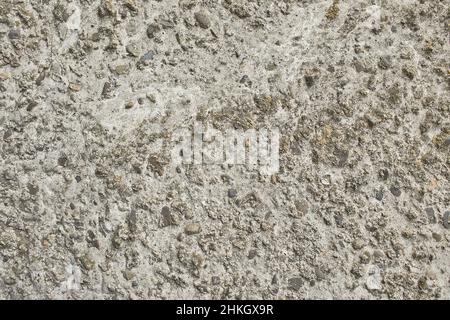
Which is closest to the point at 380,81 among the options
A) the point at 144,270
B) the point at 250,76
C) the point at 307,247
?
the point at 250,76

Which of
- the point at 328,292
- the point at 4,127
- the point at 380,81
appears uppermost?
the point at 380,81

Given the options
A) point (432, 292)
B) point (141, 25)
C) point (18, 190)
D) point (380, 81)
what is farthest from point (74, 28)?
point (432, 292)

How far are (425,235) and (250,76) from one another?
2.45 ft

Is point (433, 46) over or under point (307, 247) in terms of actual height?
over

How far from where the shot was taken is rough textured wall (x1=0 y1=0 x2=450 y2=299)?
1.79 meters

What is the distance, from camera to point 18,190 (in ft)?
5.88

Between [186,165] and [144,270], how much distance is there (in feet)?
1.15

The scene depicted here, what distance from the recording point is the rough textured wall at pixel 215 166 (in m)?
1.79

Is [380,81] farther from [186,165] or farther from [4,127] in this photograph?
[4,127]

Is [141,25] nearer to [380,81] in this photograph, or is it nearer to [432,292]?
[380,81]

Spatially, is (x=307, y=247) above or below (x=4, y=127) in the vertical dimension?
below

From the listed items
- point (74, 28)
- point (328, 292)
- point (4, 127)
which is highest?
point (74, 28)

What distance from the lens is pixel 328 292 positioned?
5.89ft

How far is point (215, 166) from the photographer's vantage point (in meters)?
1.82
